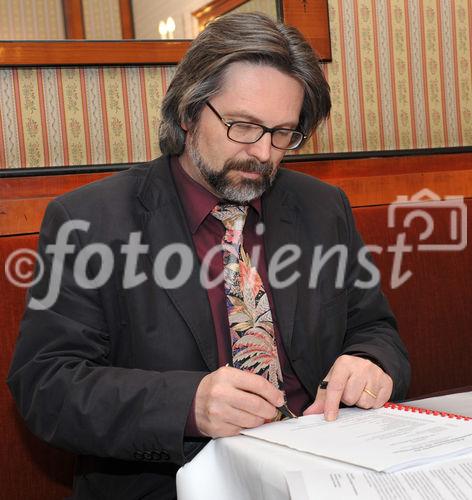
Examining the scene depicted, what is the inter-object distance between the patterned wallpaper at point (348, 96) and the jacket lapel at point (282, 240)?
1.02m

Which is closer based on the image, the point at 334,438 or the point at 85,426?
the point at 334,438

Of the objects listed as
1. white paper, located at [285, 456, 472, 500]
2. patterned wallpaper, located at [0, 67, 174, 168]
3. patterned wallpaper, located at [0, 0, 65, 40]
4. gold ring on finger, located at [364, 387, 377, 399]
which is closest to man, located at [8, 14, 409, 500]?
gold ring on finger, located at [364, 387, 377, 399]

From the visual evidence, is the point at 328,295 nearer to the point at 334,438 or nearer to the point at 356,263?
the point at 356,263

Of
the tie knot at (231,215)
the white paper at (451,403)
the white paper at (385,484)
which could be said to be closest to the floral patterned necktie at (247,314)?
the tie knot at (231,215)

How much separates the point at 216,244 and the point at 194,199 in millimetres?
118

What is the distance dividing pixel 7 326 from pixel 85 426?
554 millimetres

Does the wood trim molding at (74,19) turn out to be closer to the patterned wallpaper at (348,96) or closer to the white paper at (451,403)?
the patterned wallpaper at (348,96)

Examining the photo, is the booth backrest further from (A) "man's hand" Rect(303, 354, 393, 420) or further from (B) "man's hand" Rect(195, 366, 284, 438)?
(B) "man's hand" Rect(195, 366, 284, 438)

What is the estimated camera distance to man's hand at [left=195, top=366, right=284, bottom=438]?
114cm

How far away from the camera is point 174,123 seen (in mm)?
1745

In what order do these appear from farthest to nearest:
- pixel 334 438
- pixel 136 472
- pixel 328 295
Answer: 1. pixel 328 295
2. pixel 136 472
3. pixel 334 438

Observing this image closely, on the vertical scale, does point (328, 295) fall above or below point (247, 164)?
below

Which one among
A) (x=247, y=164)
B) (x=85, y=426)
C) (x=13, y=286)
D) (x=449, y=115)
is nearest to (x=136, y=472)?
(x=85, y=426)

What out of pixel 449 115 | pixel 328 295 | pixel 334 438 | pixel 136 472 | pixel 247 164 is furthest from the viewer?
pixel 449 115
